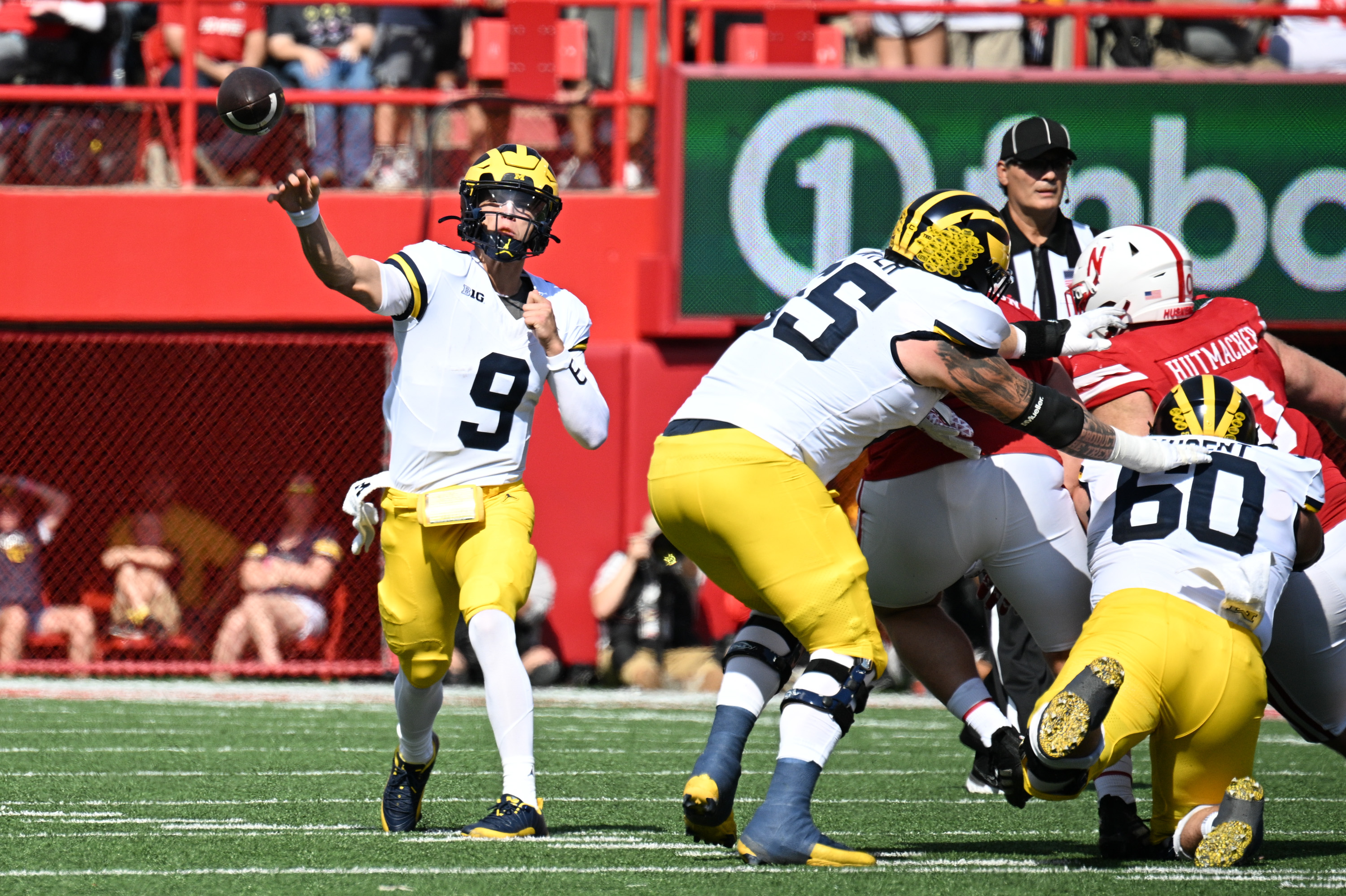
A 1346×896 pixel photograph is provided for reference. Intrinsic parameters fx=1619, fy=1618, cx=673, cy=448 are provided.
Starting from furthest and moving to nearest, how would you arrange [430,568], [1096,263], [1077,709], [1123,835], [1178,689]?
[1096,263], [430,568], [1123,835], [1178,689], [1077,709]

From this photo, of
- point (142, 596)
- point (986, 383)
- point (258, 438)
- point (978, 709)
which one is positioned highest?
point (986, 383)

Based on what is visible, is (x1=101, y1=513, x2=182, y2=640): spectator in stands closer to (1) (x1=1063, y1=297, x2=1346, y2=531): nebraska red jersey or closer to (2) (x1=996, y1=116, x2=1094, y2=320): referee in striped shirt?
(2) (x1=996, y1=116, x2=1094, y2=320): referee in striped shirt

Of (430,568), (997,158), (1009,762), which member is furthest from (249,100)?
(997,158)

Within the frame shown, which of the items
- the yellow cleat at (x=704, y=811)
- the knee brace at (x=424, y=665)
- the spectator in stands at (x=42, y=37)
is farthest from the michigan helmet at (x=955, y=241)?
the spectator in stands at (x=42, y=37)

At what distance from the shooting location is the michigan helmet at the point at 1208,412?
4.34 metres

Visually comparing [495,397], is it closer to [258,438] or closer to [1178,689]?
[1178,689]

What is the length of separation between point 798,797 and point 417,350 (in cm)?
176

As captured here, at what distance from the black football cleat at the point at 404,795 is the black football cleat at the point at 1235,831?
212 cm

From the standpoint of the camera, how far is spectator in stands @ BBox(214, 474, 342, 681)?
10.4m

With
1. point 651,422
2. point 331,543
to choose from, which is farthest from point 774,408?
point 331,543

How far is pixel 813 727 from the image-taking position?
395cm

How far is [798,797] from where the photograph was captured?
12.8ft

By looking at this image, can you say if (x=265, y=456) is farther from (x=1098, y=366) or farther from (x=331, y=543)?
(x=1098, y=366)

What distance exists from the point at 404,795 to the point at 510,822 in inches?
17.7
